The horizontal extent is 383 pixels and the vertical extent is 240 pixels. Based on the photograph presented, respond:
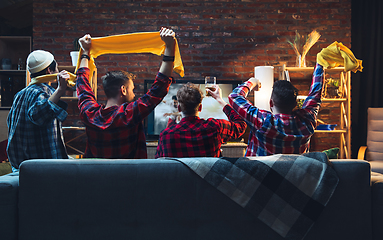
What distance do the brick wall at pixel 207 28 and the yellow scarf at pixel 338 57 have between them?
228 centimetres

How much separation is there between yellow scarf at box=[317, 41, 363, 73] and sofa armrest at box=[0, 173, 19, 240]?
1698mm

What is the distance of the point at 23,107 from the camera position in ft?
5.60

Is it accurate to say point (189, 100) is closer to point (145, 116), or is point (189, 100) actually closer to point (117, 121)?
point (145, 116)

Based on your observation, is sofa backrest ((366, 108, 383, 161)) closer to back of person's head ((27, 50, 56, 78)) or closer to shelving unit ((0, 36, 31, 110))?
back of person's head ((27, 50, 56, 78))

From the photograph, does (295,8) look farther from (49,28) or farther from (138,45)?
(49,28)

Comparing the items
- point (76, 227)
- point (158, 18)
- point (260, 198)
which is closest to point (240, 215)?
point (260, 198)

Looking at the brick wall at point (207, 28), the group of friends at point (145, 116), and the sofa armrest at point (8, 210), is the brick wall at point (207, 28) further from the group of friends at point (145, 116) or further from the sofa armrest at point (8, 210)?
the sofa armrest at point (8, 210)

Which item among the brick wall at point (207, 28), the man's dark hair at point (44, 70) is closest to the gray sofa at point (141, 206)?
the man's dark hair at point (44, 70)

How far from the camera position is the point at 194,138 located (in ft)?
4.97

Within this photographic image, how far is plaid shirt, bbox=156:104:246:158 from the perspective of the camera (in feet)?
4.98

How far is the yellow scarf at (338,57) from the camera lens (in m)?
1.62

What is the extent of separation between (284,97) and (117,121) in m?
0.86

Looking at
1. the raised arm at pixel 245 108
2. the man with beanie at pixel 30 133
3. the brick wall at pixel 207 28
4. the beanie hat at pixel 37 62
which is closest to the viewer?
the raised arm at pixel 245 108

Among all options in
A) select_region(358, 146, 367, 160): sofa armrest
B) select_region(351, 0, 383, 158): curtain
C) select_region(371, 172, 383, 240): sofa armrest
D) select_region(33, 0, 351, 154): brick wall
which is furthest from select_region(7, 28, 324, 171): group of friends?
select_region(351, 0, 383, 158): curtain
